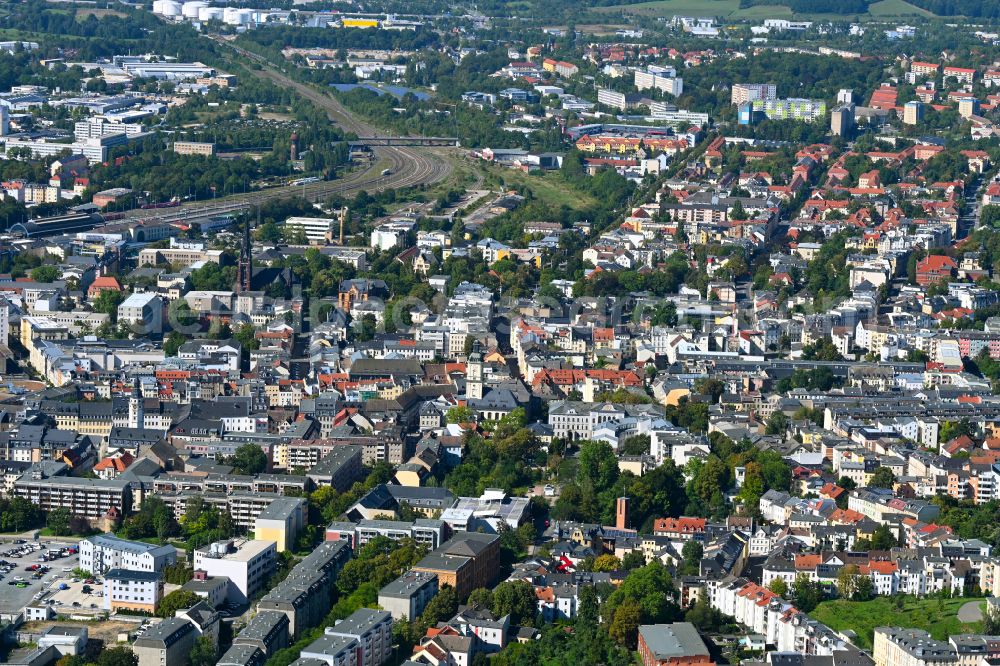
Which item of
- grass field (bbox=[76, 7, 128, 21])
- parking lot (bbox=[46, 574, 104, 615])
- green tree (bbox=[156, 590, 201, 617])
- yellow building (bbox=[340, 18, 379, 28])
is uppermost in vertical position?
green tree (bbox=[156, 590, 201, 617])

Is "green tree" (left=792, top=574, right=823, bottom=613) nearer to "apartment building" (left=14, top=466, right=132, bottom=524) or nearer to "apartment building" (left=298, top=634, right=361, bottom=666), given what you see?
"apartment building" (left=298, top=634, right=361, bottom=666)

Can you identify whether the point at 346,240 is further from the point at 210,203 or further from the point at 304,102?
the point at 304,102

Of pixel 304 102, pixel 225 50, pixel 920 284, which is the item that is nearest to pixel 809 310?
pixel 920 284

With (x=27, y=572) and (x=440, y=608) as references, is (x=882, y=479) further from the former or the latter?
(x=27, y=572)

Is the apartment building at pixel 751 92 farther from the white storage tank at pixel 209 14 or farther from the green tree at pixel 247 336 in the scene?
the green tree at pixel 247 336

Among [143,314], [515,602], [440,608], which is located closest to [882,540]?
[515,602]

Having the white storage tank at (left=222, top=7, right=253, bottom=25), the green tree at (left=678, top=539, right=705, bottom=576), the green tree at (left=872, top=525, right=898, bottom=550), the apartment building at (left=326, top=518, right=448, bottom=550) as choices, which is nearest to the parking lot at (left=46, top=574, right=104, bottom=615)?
the apartment building at (left=326, top=518, right=448, bottom=550)

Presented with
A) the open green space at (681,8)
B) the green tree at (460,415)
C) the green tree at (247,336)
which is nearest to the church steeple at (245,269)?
the green tree at (247,336)

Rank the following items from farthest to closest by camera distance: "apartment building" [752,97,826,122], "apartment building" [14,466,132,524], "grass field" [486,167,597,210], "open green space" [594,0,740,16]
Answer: "open green space" [594,0,740,16] → "apartment building" [752,97,826,122] → "grass field" [486,167,597,210] → "apartment building" [14,466,132,524]
